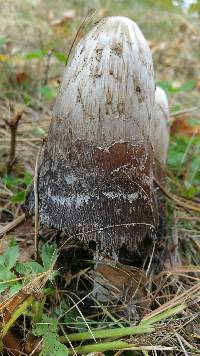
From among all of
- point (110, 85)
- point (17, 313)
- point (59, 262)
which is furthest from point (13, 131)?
point (17, 313)

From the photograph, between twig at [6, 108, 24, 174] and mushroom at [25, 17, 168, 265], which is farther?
twig at [6, 108, 24, 174]

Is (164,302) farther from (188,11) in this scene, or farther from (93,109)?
(188,11)

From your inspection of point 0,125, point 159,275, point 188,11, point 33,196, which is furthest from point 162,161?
point 188,11

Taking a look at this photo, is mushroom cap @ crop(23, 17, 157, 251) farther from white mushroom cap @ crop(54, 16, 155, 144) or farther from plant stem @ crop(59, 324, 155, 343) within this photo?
plant stem @ crop(59, 324, 155, 343)

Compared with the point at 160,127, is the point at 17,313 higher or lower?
lower

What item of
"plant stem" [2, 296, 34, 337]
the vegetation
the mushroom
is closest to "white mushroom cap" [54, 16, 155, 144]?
the mushroom

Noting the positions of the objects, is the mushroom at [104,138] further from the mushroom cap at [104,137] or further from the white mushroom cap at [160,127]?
the white mushroom cap at [160,127]

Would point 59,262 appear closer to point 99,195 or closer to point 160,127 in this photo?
point 99,195
